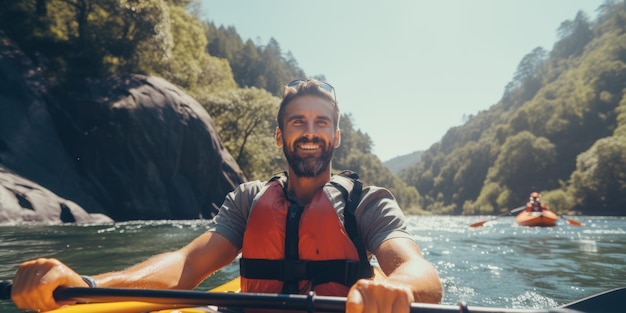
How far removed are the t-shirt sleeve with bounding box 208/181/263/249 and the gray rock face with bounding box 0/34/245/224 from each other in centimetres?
1251

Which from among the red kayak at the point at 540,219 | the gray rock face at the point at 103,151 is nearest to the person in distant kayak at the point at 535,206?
the red kayak at the point at 540,219

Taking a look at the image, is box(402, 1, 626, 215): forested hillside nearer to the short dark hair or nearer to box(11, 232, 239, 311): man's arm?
the short dark hair

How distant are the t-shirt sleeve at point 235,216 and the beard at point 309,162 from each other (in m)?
0.42

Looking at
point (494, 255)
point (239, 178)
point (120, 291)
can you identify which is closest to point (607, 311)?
point (120, 291)

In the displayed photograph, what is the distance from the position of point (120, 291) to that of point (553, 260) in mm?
8517

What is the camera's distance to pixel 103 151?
18922mm

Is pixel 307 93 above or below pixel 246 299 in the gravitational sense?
above

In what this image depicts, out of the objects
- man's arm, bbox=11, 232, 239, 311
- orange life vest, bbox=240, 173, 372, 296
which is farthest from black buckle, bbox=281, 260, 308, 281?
man's arm, bbox=11, 232, 239, 311

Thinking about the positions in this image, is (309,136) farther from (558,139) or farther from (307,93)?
(558,139)

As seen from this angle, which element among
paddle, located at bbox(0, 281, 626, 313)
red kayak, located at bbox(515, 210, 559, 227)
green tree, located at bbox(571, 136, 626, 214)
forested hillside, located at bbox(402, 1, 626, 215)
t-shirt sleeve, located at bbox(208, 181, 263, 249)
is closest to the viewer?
paddle, located at bbox(0, 281, 626, 313)

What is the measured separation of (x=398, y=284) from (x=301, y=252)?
110cm

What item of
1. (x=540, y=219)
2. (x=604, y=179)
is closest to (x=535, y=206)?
(x=540, y=219)

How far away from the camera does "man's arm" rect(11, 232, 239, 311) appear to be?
6.64 ft

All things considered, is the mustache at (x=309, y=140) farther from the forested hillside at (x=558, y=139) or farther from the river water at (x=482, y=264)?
the forested hillside at (x=558, y=139)
